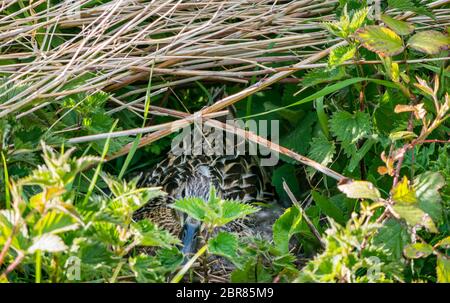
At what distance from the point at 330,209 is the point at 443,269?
19.3 inches

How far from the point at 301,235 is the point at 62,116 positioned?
2.48 feet

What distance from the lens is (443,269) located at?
1.77 meters

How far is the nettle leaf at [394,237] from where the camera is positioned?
6.15ft

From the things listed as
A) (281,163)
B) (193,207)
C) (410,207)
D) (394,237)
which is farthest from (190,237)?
(410,207)

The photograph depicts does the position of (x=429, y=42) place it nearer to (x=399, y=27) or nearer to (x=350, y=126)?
(x=399, y=27)

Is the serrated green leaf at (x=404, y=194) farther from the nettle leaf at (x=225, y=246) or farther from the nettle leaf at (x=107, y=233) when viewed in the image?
the nettle leaf at (x=107, y=233)

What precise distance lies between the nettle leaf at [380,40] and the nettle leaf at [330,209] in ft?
1.43

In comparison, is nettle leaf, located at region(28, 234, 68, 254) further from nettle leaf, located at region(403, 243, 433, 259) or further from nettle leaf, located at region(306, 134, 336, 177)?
nettle leaf, located at region(306, 134, 336, 177)

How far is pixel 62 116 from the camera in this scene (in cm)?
227

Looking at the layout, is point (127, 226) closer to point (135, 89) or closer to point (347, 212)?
→ point (347, 212)

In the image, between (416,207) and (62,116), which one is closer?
(416,207)

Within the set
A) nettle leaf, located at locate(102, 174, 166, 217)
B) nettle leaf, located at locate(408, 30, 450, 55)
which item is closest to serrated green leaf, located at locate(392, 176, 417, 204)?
nettle leaf, located at locate(408, 30, 450, 55)

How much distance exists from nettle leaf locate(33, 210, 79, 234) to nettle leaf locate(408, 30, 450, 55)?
1014mm
